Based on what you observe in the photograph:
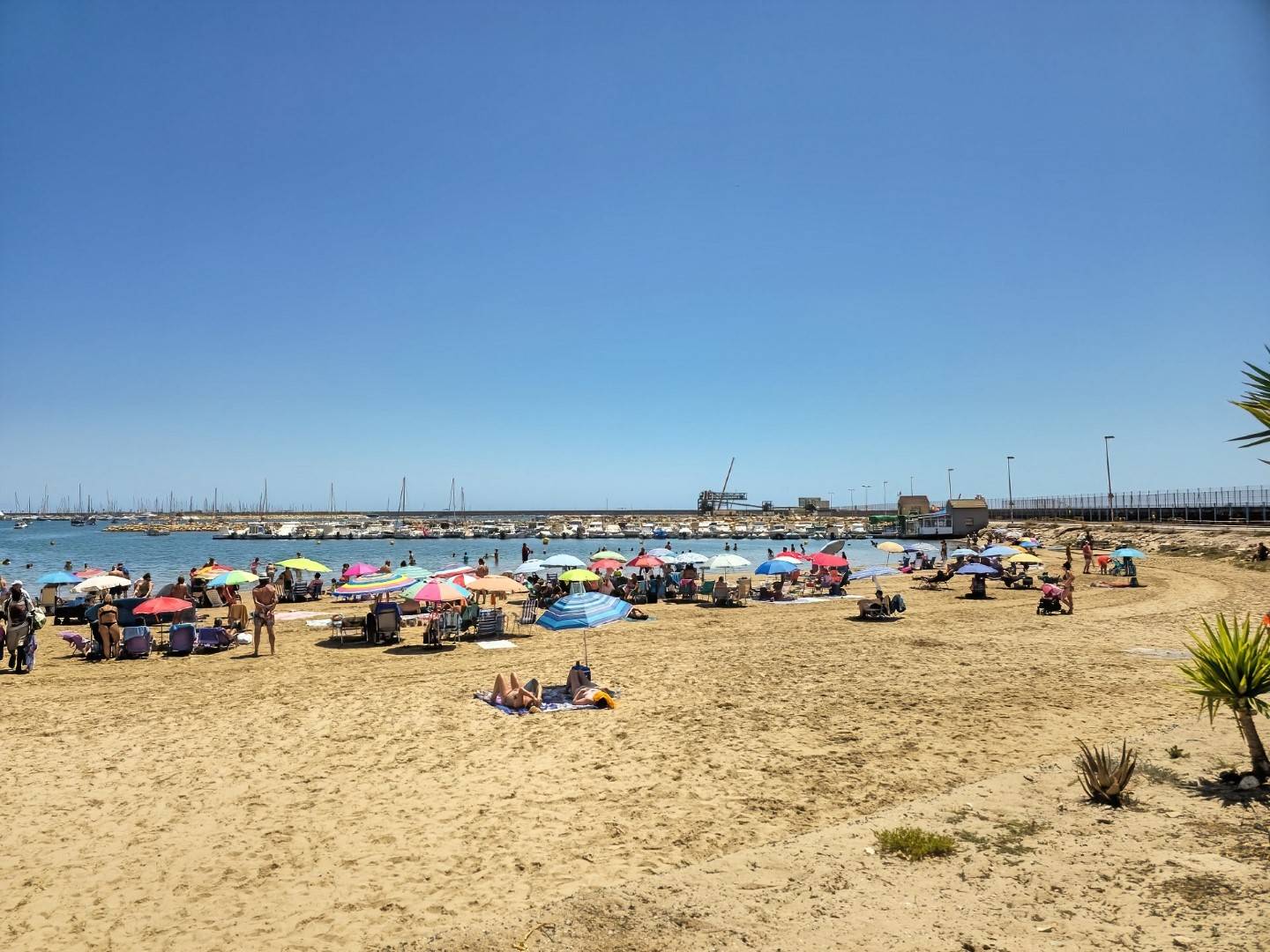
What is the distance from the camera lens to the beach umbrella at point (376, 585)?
16.7 m

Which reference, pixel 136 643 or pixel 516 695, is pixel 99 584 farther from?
pixel 516 695

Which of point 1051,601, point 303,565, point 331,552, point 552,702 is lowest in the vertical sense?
point 331,552

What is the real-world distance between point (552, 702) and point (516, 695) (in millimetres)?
607

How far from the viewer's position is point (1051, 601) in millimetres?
18641

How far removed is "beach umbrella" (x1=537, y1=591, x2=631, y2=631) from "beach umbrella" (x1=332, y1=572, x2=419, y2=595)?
6507mm

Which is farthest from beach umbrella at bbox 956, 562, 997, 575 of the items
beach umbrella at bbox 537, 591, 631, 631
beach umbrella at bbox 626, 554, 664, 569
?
beach umbrella at bbox 537, 591, 631, 631

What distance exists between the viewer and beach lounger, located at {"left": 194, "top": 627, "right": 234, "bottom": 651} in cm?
1532

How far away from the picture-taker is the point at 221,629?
15.6 m

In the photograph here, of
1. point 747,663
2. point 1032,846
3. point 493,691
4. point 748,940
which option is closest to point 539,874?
point 748,940

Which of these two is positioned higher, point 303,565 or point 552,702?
point 303,565

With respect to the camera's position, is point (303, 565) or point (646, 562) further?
point (646, 562)

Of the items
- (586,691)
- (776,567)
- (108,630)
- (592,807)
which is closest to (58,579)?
(108,630)

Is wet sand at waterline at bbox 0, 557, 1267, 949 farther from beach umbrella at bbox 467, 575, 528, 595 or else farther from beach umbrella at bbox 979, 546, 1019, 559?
beach umbrella at bbox 979, 546, 1019, 559

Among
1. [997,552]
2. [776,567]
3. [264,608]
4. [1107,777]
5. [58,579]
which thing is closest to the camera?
[1107,777]
